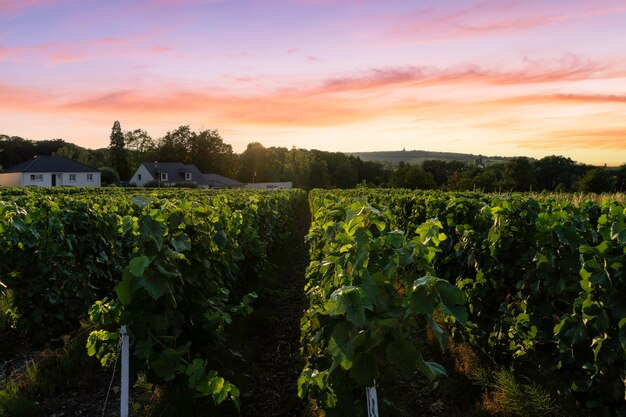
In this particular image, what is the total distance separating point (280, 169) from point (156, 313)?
362 feet

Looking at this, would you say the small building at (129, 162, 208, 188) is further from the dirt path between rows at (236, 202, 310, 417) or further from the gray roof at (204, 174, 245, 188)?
the dirt path between rows at (236, 202, 310, 417)

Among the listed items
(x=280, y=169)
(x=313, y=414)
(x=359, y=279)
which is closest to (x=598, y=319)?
(x=359, y=279)

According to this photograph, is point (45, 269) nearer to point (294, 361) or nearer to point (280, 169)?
point (294, 361)

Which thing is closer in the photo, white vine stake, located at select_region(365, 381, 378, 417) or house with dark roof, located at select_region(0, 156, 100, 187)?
white vine stake, located at select_region(365, 381, 378, 417)

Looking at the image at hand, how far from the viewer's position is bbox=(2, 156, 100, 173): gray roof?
71.4 metres

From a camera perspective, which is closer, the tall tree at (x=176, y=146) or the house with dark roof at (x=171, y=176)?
the house with dark roof at (x=171, y=176)

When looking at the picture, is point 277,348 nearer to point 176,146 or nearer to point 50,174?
point 50,174

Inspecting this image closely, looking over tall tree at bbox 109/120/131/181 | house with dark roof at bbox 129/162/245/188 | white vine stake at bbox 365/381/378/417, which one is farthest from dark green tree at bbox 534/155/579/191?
white vine stake at bbox 365/381/378/417

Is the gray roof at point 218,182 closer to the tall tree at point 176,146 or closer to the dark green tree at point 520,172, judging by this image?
the tall tree at point 176,146

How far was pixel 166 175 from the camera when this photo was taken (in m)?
88.6

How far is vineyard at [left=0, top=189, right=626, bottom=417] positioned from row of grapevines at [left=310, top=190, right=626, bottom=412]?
0.05 feet

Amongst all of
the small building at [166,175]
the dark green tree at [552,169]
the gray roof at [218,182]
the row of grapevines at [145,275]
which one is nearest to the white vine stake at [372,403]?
the row of grapevines at [145,275]

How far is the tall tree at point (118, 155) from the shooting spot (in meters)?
101

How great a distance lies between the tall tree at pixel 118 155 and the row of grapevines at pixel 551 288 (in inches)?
4109
